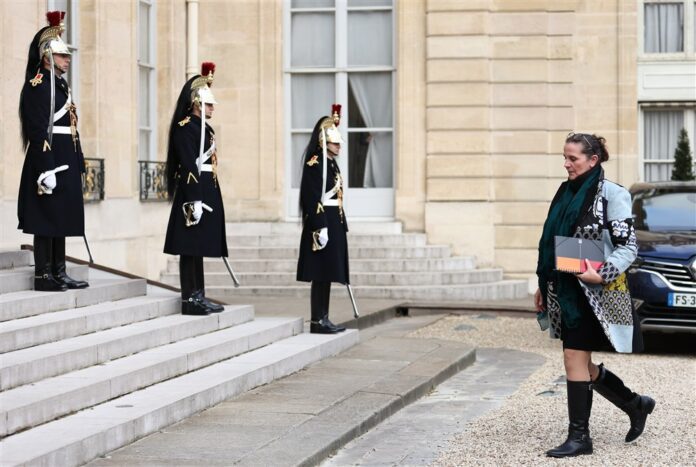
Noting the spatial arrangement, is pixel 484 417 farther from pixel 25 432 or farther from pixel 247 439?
pixel 25 432

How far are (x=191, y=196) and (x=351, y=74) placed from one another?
8460 mm

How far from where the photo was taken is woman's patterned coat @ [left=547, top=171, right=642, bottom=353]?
7227 mm

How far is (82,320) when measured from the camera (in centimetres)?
906

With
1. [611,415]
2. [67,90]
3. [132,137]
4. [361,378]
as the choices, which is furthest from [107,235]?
[611,415]

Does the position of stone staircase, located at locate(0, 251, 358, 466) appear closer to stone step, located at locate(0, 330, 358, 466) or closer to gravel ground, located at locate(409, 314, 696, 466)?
stone step, located at locate(0, 330, 358, 466)

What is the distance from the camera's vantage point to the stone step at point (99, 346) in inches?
301

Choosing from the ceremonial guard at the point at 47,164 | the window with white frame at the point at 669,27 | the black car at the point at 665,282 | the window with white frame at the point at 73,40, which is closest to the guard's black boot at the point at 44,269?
the ceremonial guard at the point at 47,164

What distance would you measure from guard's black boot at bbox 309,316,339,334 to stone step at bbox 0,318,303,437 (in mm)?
477

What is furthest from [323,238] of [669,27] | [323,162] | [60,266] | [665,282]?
[669,27]

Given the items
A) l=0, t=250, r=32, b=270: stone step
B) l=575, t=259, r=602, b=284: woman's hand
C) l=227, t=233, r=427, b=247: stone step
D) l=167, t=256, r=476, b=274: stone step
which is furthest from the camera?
l=227, t=233, r=427, b=247: stone step

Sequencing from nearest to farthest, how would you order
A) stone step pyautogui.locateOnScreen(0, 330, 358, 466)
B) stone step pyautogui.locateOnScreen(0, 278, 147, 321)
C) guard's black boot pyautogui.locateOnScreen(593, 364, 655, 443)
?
stone step pyautogui.locateOnScreen(0, 330, 358, 466) < guard's black boot pyautogui.locateOnScreen(593, 364, 655, 443) < stone step pyautogui.locateOnScreen(0, 278, 147, 321)

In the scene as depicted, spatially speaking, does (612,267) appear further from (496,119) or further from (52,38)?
(496,119)

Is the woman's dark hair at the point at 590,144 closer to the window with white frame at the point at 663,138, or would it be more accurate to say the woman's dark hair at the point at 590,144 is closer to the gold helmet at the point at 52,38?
the gold helmet at the point at 52,38

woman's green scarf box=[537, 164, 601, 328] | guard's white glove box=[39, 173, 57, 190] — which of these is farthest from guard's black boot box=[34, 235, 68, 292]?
woman's green scarf box=[537, 164, 601, 328]
